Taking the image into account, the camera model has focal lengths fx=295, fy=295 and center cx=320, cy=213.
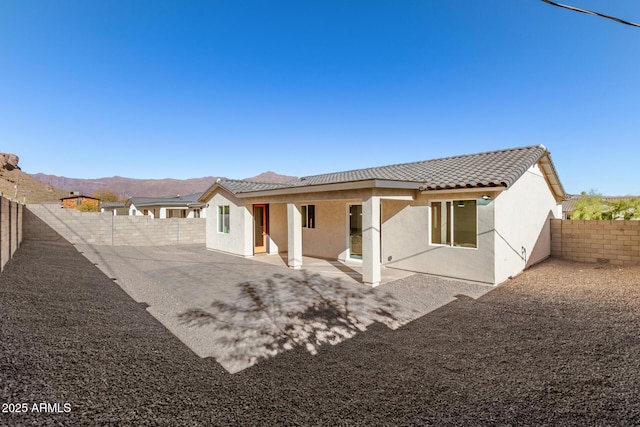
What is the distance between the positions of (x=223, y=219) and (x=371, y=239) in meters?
10.3

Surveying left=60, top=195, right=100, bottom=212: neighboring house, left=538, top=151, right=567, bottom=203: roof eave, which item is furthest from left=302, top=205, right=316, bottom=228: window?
left=60, top=195, right=100, bottom=212: neighboring house

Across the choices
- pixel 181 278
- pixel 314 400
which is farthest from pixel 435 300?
pixel 181 278

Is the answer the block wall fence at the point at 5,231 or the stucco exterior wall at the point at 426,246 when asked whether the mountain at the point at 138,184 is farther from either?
the block wall fence at the point at 5,231

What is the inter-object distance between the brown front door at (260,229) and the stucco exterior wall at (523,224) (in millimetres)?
10495

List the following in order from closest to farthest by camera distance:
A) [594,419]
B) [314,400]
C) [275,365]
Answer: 1. [594,419]
2. [314,400]
3. [275,365]

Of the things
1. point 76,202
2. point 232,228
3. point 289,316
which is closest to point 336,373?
point 289,316

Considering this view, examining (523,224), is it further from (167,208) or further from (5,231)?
(167,208)

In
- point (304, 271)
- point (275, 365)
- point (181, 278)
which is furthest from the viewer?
point (304, 271)

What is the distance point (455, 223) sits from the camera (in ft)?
30.7

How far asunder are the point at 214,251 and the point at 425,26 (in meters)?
15.6

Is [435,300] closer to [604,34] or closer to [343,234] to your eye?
[343,234]

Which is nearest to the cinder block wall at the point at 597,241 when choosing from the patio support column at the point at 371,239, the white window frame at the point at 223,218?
the patio support column at the point at 371,239

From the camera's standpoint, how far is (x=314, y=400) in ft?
11.1

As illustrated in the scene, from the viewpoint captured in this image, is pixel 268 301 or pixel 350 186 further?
pixel 350 186
